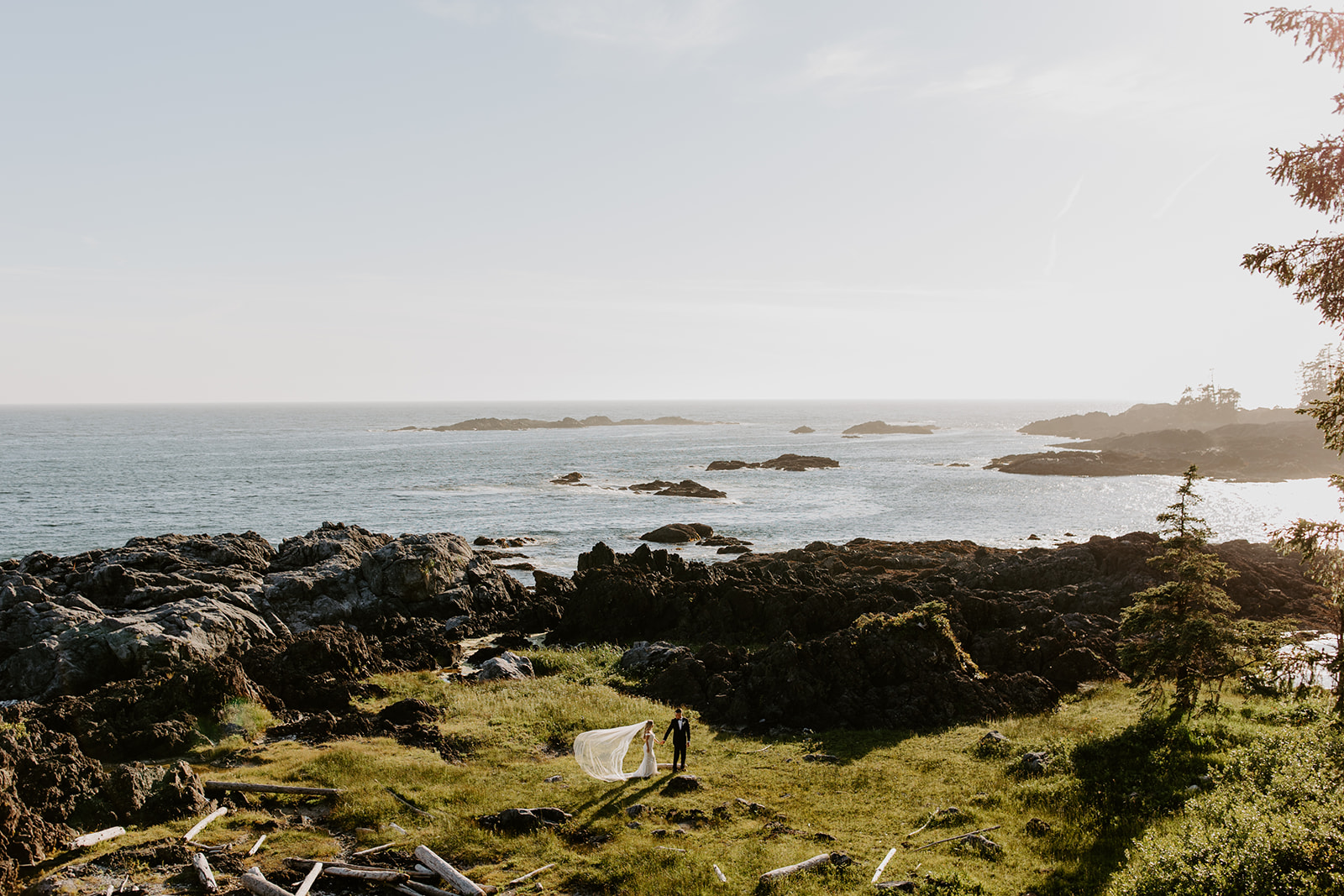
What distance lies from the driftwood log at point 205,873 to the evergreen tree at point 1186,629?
2181 centimetres

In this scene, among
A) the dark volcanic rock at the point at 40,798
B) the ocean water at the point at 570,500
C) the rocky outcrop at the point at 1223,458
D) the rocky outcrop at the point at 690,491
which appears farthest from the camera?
the rocky outcrop at the point at 1223,458

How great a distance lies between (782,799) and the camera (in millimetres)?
17891

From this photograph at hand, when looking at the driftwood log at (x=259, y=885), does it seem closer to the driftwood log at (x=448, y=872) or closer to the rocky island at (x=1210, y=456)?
the driftwood log at (x=448, y=872)

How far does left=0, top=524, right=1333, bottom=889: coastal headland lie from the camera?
20.3 meters

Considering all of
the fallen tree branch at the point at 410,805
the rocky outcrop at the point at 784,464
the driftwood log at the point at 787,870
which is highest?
the rocky outcrop at the point at 784,464

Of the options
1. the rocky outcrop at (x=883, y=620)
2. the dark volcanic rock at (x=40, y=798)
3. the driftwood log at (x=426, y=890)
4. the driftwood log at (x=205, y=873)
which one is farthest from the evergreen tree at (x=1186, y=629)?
the dark volcanic rock at (x=40, y=798)

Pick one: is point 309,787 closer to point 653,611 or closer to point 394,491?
point 653,611

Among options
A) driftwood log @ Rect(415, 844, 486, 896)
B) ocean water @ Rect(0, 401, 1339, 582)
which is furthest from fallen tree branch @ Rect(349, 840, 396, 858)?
ocean water @ Rect(0, 401, 1339, 582)

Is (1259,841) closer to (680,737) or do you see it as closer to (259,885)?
(680,737)

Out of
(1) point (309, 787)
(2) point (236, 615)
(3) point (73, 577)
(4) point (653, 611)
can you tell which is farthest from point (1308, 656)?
(3) point (73, 577)

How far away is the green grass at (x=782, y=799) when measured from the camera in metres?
14.3

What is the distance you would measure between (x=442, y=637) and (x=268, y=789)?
16.9m

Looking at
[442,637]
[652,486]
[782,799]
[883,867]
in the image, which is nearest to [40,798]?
[782,799]

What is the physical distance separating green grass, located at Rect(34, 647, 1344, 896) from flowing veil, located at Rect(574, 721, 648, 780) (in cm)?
38
